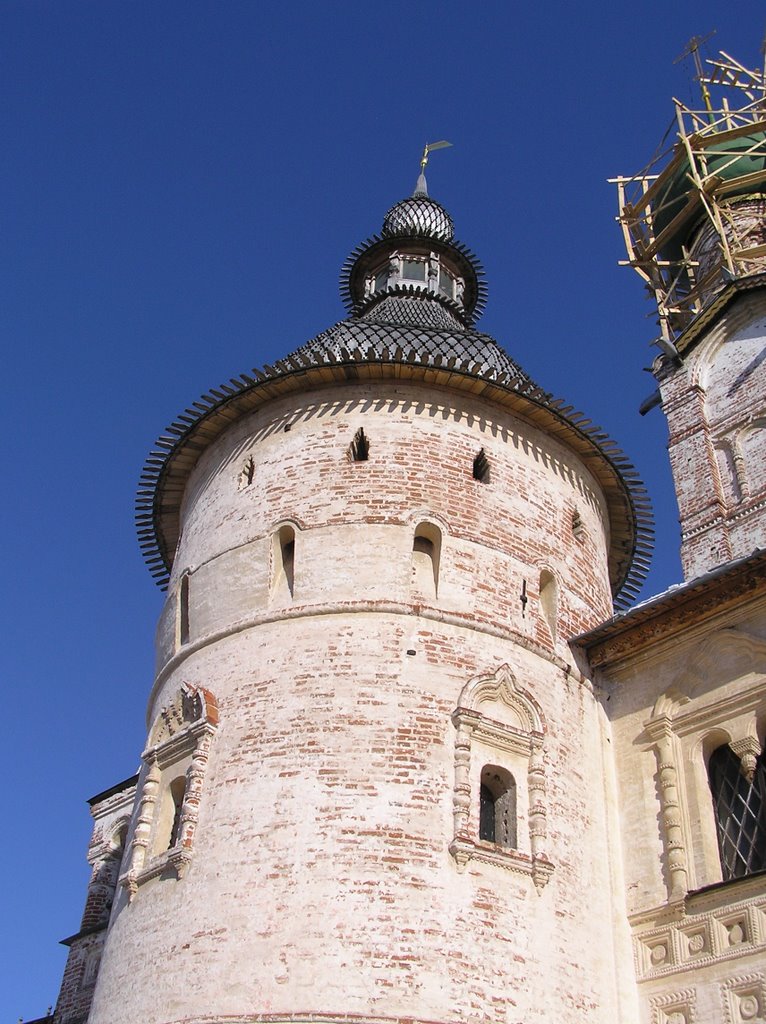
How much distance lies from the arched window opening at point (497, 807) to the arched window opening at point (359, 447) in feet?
12.2

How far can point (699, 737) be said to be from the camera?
1209 centimetres

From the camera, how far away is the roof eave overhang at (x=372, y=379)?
13766 mm

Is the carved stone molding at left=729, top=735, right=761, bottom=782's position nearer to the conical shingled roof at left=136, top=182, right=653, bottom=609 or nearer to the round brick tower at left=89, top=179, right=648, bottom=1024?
the round brick tower at left=89, top=179, right=648, bottom=1024

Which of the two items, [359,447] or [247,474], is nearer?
[359,447]

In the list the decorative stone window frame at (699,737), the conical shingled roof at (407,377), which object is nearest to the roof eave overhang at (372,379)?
the conical shingled roof at (407,377)

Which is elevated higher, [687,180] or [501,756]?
[687,180]

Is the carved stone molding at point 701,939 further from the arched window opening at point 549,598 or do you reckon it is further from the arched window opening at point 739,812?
the arched window opening at point 549,598

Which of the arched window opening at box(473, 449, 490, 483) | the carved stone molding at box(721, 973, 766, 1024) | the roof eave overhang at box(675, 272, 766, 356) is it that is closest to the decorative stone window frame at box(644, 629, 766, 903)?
the carved stone molding at box(721, 973, 766, 1024)

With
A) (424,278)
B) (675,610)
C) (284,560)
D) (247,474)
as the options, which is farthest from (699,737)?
(424,278)

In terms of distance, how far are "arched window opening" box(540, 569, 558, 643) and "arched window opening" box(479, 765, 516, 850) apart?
1.95 metres

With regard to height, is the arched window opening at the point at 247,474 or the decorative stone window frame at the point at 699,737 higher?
the arched window opening at the point at 247,474

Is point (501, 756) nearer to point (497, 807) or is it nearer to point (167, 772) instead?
point (497, 807)

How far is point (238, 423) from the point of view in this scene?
14.4 meters

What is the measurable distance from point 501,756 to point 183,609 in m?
4.14
